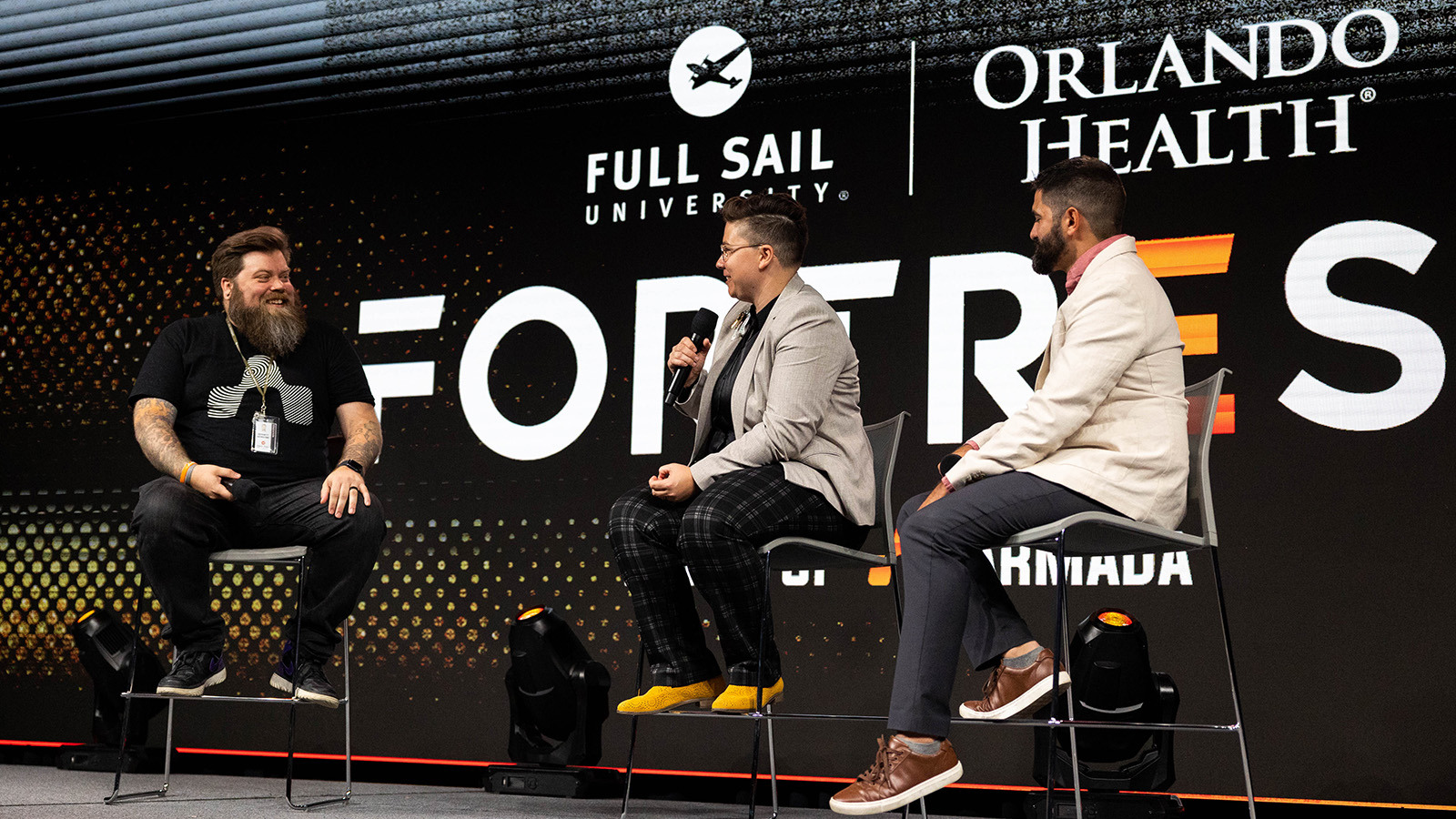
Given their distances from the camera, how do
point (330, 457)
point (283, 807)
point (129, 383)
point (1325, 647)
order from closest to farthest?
point (283, 807), point (1325, 647), point (330, 457), point (129, 383)

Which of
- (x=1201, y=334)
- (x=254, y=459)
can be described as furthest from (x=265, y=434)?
(x=1201, y=334)

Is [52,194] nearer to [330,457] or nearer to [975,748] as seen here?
[330,457]

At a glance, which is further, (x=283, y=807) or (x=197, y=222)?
(x=197, y=222)

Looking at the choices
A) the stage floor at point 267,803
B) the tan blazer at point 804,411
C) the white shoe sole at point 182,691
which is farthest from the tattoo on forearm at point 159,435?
the tan blazer at point 804,411

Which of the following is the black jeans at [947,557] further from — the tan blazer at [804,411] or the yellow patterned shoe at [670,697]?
the yellow patterned shoe at [670,697]

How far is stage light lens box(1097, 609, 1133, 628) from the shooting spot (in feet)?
9.55

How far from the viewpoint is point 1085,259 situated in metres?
2.54

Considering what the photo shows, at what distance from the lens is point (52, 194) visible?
4711mm

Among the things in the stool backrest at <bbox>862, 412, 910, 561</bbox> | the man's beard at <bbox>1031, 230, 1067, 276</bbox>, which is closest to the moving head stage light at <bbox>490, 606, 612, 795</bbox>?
the stool backrest at <bbox>862, 412, 910, 561</bbox>

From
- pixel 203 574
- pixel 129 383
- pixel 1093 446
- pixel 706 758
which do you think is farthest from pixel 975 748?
pixel 129 383

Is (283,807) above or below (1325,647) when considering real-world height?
below

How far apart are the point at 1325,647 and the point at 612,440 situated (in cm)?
207

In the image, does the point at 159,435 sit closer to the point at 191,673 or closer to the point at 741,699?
the point at 191,673

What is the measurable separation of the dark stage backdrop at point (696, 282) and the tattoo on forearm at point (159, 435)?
3.50ft
